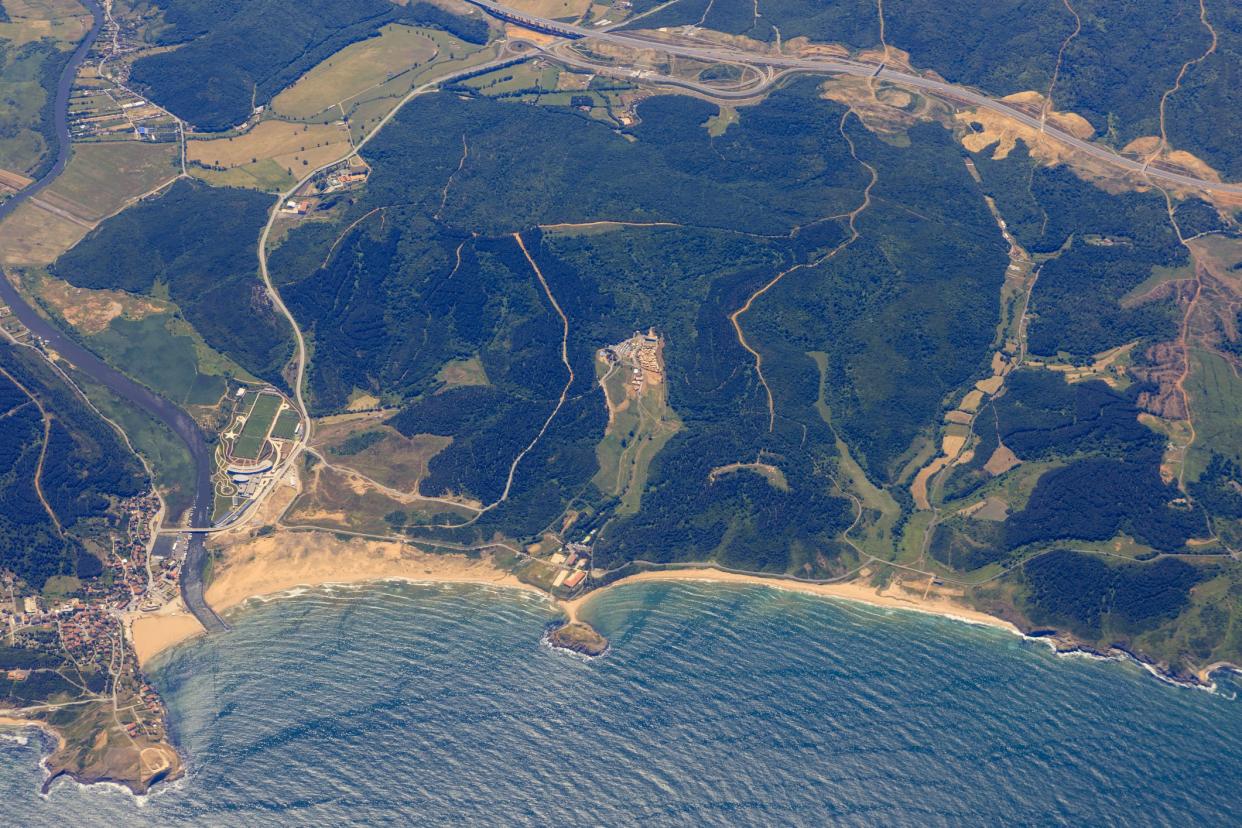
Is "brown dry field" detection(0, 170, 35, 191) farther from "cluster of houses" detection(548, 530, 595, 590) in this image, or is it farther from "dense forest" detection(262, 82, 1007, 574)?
"cluster of houses" detection(548, 530, 595, 590)

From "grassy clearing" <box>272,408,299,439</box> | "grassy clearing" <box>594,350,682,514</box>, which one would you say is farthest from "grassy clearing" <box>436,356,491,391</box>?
"grassy clearing" <box>272,408,299,439</box>

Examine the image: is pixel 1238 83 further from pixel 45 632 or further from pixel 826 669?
pixel 45 632

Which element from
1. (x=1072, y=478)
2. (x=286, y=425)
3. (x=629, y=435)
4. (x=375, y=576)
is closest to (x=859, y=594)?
(x=1072, y=478)

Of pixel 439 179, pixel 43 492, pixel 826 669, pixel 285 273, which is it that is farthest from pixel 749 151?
pixel 43 492

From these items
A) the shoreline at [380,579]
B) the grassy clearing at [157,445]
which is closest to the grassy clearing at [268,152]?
the grassy clearing at [157,445]

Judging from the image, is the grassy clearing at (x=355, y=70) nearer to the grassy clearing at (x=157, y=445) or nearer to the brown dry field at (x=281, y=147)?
the brown dry field at (x=281, y=147)

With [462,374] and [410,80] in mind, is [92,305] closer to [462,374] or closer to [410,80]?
[462,374]
